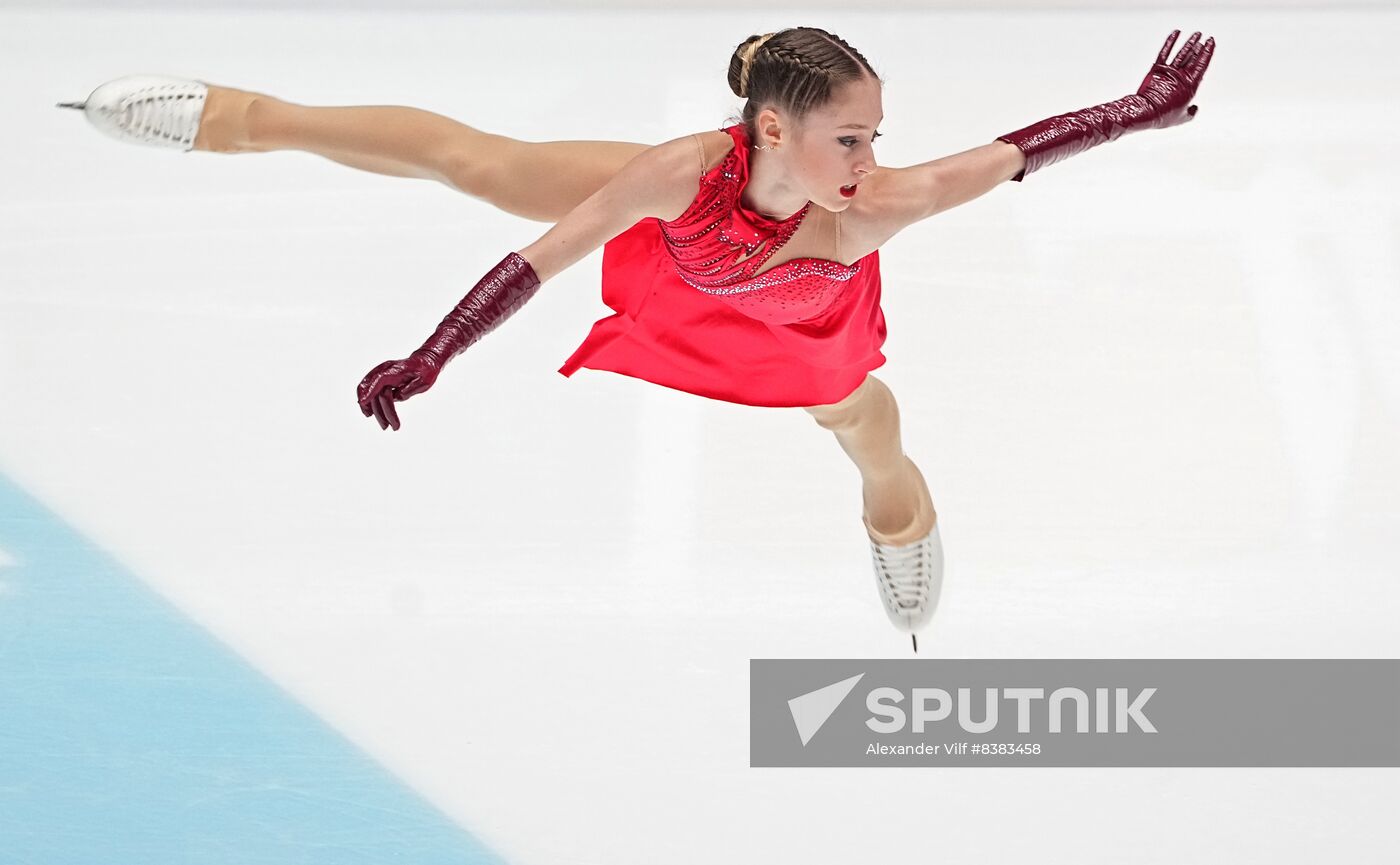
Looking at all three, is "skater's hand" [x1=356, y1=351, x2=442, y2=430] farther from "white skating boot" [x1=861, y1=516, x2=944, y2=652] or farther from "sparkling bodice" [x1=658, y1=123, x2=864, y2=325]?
"white skating boot" [x1=861, y1=516, x2=944, y2=652]

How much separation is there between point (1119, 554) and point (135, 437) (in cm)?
225

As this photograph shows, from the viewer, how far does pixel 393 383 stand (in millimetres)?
2170

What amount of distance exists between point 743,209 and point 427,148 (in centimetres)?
68

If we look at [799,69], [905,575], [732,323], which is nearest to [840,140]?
[799,69]

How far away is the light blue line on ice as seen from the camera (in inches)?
115

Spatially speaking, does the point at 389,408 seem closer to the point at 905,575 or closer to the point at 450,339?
the point at 450,339

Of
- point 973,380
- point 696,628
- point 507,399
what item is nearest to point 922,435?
point 973,380

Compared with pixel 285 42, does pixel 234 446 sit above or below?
below

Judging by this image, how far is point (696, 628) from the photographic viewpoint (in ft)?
10.5

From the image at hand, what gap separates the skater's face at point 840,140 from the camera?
2.27 meters

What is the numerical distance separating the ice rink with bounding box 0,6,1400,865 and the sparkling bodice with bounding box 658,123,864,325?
2.73 feet

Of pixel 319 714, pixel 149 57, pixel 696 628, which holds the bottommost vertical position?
pixel 319 714

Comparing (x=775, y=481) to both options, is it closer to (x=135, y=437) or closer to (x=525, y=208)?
(x=525, y=208)

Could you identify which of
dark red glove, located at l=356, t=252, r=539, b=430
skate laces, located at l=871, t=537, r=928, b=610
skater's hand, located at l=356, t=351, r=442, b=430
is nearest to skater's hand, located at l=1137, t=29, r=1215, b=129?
skate laces, located at l=871, t=537, r=928, b=610
